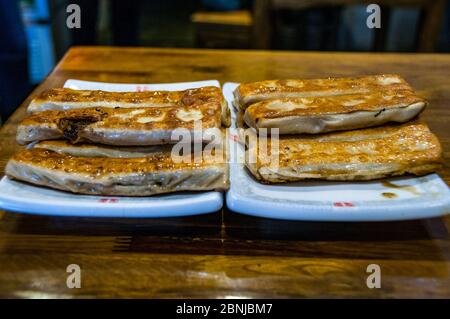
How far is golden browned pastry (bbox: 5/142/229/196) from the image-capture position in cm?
138

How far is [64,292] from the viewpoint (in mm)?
1195

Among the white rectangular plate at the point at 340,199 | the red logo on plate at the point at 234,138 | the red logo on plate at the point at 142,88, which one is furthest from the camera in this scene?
the red logo on plate at the point at 142,88

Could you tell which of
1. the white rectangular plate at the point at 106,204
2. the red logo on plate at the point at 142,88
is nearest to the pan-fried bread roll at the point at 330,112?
the white rectangular plate at the point at 106,204

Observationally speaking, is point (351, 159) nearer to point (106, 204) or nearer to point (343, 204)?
point (343, 204)

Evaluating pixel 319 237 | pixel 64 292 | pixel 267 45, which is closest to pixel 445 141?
pixel 319 237

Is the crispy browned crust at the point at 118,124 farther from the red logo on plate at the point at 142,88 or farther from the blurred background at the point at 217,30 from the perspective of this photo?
the blurred background at the point at 217,30

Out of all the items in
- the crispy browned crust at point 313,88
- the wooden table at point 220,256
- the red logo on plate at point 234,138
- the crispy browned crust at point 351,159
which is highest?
the crispy browned crust at point 313,88

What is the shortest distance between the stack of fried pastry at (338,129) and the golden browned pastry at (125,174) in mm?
163

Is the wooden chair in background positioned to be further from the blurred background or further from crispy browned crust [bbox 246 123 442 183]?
crispy browned crust [bbox 246 123 442 183]

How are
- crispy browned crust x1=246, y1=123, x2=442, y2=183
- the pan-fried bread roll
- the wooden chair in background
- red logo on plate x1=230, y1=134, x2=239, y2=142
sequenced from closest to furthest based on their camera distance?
1. crispy browned crust x1=246, y1=123, x2=442, y2=183
2. the pan-fried bread roll
3. red logo on plate x1=230, y1=134, x2=239, y2=142
4. the wooden chair in background

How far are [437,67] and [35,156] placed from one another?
7.35 feet

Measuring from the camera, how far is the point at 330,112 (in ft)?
5.26

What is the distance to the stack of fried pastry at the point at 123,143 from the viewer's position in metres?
1.38

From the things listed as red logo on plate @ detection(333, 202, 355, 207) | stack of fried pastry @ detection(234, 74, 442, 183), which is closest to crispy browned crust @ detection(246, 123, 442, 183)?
stack of fried pastry @ detection(234, 74, 442, 183)
